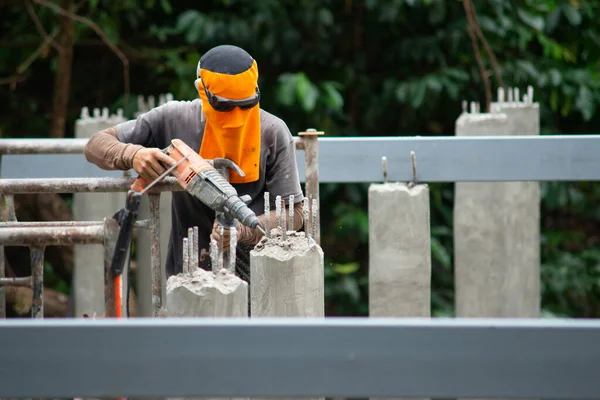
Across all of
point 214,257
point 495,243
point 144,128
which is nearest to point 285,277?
point 214,257

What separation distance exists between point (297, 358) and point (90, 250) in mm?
3803

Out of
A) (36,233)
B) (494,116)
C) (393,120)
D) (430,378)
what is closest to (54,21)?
(393,120)

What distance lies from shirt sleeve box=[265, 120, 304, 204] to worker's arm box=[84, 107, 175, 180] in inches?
17.9

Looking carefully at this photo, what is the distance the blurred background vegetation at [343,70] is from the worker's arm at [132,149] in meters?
3.22

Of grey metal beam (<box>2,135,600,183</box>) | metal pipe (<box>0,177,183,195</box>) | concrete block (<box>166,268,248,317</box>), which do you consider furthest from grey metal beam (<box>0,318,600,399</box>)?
grey metal beam (<box>2,135,600,183</box>)

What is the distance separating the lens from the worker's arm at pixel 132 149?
285cm

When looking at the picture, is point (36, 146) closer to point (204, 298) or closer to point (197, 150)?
point (197, 150)

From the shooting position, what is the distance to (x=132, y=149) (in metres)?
2.97

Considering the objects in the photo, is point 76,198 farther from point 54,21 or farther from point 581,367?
point 581,367

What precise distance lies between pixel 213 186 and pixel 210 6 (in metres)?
5.46

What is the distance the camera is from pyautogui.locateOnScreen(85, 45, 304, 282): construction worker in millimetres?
3016

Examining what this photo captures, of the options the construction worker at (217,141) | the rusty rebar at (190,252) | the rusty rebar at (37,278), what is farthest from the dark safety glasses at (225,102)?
the rusty rebar at (37,278)

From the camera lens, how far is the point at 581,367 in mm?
1672

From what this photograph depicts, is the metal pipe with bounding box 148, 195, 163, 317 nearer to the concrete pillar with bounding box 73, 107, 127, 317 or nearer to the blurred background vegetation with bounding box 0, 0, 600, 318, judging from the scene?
the concrete pillar with bounding box 73, 107, 127, 317
